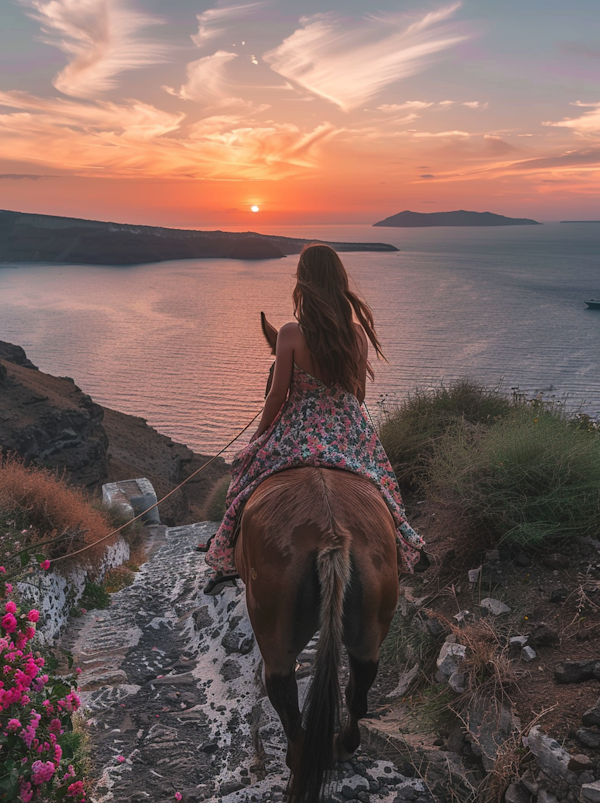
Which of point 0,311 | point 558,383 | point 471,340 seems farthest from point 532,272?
point 0,311

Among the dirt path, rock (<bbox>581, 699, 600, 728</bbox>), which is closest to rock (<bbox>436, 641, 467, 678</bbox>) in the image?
the dirt path

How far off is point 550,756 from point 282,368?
104 inches

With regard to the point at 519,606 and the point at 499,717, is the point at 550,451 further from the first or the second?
the point at 499,717

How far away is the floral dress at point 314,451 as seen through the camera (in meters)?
3.81

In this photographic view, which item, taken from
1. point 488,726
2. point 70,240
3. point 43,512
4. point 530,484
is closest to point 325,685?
point 488,726

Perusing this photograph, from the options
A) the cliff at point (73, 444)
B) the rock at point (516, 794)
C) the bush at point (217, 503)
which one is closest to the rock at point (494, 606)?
the rock at point (516, 794)

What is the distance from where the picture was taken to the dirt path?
3676 mm

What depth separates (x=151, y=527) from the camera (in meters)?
13.9

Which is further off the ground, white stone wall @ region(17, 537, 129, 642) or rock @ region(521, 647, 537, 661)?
rock @ region(521, 647, 537, 661)

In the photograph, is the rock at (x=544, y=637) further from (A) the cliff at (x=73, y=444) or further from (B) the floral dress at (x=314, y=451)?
(A) the cliff at (x=73, y=444)

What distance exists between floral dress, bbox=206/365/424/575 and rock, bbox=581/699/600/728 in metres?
1.28

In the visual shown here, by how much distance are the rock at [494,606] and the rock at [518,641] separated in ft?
1.29

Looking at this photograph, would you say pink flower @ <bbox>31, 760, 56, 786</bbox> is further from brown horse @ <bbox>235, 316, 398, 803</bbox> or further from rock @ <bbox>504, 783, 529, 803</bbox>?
rock @ <bbox>504, 783, 529, 803</bbox>

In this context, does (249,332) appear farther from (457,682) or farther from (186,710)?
(457,682)
